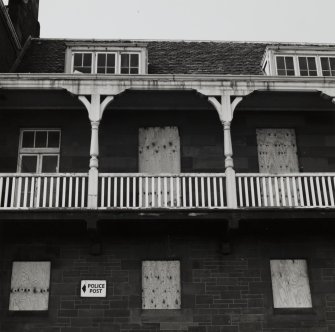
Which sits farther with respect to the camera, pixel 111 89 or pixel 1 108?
pixel 1 108

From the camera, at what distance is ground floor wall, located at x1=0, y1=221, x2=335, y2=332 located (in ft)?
41.3

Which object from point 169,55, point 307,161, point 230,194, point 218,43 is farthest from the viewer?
point 218,43

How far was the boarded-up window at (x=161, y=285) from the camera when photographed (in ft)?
42.3

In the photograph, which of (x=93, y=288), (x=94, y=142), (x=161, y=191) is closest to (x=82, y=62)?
(x=94, y=142)

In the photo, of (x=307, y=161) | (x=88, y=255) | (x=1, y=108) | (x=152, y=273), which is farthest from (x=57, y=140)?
(x=307, y=161)

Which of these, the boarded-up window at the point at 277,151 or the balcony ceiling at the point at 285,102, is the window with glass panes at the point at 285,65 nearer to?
the balcony ceiling at the point at 285,102

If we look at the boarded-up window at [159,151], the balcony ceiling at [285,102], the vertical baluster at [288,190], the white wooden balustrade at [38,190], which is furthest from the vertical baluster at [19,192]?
the vertical baluster at [288,190]

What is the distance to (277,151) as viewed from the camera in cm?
1503

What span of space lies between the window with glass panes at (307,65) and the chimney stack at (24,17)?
9523mm

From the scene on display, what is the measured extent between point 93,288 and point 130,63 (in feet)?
23.3

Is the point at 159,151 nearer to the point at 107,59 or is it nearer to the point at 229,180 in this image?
the point at 229,180

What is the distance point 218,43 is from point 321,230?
8788 mm

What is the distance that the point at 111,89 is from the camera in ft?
44.9

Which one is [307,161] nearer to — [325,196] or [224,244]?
[325,196]
